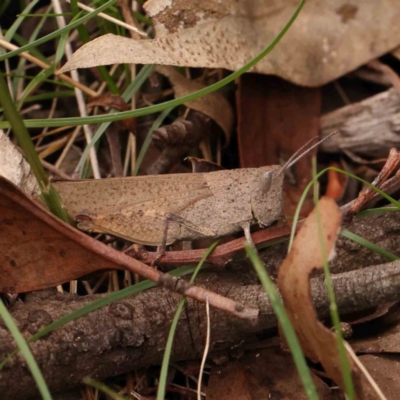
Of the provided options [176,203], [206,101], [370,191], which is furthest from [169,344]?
[206,101]

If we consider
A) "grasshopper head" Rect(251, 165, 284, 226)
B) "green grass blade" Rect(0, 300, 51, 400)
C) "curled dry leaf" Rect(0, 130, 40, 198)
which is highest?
"curled dry leaf" Rect(0, 130, 40, 198)

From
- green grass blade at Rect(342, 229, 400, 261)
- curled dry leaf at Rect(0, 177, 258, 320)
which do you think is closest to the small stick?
green grass blade at Rect(342, 229, 400, 261)

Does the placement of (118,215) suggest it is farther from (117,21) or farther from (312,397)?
(312,397)

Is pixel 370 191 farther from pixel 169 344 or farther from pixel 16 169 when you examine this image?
pixel 16 169

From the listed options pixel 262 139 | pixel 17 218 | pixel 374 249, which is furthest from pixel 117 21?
pixel 374 249

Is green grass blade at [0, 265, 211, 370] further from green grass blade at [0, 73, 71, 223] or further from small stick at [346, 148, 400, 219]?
small stick at [346, 148, 400, 219]

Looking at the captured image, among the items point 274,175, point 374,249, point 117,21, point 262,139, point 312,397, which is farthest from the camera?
point 262,139

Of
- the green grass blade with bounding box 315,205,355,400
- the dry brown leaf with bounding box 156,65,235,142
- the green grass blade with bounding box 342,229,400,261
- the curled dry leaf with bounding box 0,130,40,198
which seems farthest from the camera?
the dry brown leaf with bounding box 156,65,235,142
